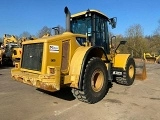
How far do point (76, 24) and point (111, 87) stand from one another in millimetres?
2860

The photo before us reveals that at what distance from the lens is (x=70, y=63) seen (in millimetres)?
6750

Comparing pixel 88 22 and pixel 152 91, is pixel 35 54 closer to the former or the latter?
pixel 88 22

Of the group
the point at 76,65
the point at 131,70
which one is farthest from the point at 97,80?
the point at 131,70

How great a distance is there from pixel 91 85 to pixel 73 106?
84 cm

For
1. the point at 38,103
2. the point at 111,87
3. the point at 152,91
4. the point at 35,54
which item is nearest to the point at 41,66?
the point at 35,54

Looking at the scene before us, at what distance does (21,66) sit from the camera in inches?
295

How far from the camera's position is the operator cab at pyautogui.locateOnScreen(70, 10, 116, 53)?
7.99m

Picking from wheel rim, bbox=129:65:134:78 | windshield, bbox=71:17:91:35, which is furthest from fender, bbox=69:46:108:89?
wheel rim, bbox=129:65:134:78

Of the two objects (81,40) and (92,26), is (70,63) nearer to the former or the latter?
(81,40)

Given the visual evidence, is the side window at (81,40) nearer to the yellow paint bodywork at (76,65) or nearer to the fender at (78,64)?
the fender at (78,64)

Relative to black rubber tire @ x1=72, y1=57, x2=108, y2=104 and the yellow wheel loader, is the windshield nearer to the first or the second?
the yellow wheel loader

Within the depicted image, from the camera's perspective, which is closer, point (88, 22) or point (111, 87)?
point (88, 22)

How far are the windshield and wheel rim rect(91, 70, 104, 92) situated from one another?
66.0 inches

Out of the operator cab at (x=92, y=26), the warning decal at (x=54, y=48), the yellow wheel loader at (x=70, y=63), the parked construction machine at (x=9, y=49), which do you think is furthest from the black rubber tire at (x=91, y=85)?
the parked construction machine at (x=9, y=49)
